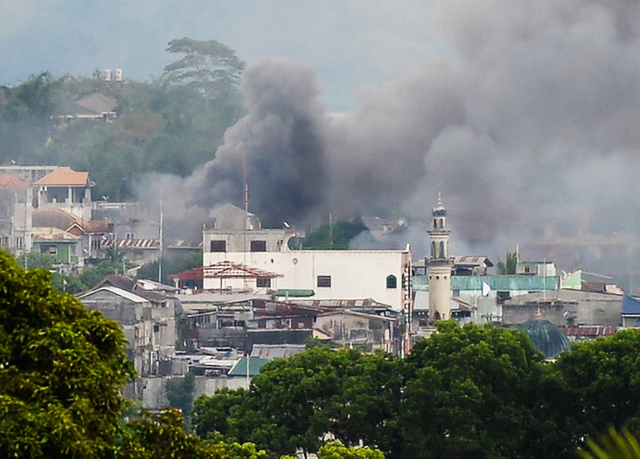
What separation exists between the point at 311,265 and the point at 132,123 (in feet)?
136

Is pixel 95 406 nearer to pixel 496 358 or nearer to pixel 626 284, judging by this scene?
pixel 496 358

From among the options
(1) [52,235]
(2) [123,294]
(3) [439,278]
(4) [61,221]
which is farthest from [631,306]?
(4) [61,221]

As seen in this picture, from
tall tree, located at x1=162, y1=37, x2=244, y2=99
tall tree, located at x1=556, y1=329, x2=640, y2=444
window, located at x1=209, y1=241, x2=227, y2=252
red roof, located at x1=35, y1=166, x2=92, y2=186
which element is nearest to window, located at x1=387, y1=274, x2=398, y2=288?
window, located at x1=209, y1=241, x2=227, y2=252

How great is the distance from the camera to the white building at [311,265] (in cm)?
6931

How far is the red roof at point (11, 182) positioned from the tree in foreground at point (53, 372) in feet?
233

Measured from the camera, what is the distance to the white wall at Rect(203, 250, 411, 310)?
69.3m

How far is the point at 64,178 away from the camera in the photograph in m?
96.4

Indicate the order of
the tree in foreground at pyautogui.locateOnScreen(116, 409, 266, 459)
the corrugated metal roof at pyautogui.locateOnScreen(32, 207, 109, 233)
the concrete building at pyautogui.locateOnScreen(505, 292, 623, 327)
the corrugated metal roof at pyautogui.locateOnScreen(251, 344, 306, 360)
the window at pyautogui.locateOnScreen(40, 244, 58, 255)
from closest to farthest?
the tree in foreground at pyautogui.locateOnScreen(116, 409, 266, 459)
the corrugated metal roof at pyautogui.locateOnScreen(251, 344, 306, 360)
the concrete building at pyautogui.locateOnScreen(505, 292, 623, 327)
the window at pyautogui.locateOnScreen(40, 244, 58, 255)
the corrugated metal roof at pyautogui.locateOnScreen(32, 207, 109, 233)

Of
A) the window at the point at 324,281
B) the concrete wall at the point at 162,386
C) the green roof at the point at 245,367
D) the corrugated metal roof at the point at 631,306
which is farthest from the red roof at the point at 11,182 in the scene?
the green roof at the point at 245,367

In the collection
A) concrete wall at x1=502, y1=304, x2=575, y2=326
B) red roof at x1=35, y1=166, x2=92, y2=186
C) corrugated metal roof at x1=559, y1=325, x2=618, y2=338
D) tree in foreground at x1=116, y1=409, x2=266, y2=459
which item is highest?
red roof at x1=35, y1=166, x2=92, y2=186

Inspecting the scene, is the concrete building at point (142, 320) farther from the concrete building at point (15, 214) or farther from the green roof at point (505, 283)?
the concrete building at point (15, 214)

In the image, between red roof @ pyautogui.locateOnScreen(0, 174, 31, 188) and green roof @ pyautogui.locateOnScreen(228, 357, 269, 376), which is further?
red roof @ pyautogui.locateOnScreen(0, 174, 31, 188)

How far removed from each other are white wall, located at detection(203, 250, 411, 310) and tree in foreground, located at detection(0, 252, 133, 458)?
5200cm

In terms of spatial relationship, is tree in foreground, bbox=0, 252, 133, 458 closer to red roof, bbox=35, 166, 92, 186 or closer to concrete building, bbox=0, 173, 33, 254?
concrete building, bbox=0, 173, 33, 254
